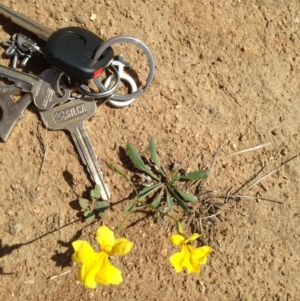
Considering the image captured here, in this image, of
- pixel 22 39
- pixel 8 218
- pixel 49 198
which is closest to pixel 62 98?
pixel 22 39

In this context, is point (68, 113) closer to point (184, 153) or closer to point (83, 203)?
point (83, 203)

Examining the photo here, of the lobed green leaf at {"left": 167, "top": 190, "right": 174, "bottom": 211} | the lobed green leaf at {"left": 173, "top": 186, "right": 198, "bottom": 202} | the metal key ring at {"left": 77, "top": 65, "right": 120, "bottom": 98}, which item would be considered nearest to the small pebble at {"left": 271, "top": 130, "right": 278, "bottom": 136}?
the lobed green leaf at {"left": 173, "top": 186, "right": 198, "bottom": 202}

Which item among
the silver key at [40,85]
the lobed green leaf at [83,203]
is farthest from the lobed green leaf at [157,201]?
→ the silver key at [40,85]

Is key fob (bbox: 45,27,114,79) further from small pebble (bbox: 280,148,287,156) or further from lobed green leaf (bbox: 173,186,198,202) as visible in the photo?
small pebble (bbox: 280,148,287,156)

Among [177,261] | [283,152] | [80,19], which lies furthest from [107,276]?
[80,19]

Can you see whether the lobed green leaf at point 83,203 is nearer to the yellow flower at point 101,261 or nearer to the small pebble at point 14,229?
the small pebble at point 14,229

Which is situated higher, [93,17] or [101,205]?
[93,17]

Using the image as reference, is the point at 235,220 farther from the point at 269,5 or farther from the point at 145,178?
the point at 269,5
